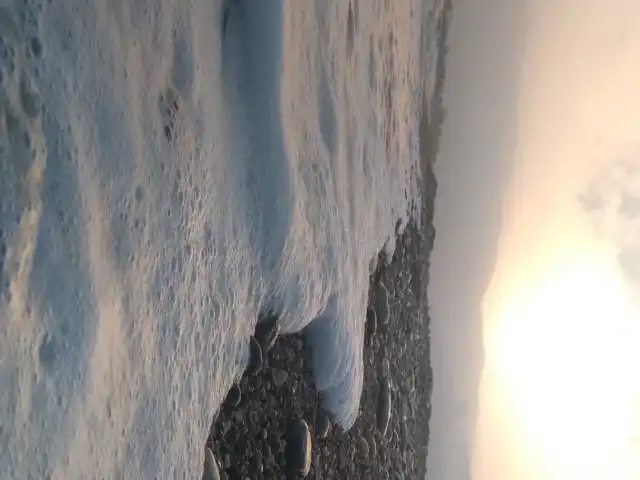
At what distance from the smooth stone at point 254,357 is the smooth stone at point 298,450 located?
0.17 meters

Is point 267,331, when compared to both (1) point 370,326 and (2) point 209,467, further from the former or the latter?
(1) point 370,326

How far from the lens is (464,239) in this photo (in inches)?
72.1

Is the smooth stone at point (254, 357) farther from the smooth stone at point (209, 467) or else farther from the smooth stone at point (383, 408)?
the smooth stone at point (383, 408)

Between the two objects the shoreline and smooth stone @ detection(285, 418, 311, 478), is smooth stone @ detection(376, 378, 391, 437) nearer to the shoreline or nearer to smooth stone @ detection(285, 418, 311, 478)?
the shoreline

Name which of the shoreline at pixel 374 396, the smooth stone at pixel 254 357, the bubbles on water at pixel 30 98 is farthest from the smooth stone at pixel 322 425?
the bubbles on water at pixel 30 98

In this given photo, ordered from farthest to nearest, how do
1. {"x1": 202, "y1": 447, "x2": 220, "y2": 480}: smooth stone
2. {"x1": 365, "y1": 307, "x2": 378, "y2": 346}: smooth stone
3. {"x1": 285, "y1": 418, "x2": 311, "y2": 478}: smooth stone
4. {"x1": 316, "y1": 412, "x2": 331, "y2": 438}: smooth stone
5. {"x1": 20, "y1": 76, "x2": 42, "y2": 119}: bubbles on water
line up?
{"x1": 365, "y1": 307, "x2": 378, "y2": 346}: smooth stone → {"x1": 316, "y1": 412, "x2": 331, "y2": 438}: smooth stone → {"x1": 285, "y1": 418, "x2": 311, "y2": 478}: smooth stone → {"x1": 202, "y1": 447, "x2": 220, "y2": 480}: smooth stone → {"x1": 20, "y1": 76, "x2": 42, "y2": 119}: bubbles on water

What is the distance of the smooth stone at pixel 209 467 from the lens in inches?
29.9

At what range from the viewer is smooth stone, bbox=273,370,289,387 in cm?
95

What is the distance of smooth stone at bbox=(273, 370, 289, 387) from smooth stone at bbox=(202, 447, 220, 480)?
19cm

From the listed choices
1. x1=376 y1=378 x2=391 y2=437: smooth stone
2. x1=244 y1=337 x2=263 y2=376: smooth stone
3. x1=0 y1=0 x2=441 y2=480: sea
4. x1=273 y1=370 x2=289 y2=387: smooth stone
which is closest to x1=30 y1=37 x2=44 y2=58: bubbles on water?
x1=0 y1=0 x2=441 y2=480: sea

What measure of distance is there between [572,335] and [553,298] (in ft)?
0.39

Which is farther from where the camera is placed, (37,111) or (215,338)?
(215,338)

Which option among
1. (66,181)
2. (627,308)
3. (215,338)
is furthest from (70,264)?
(627,308)

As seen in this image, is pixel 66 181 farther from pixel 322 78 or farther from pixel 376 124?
pixel 376 124
